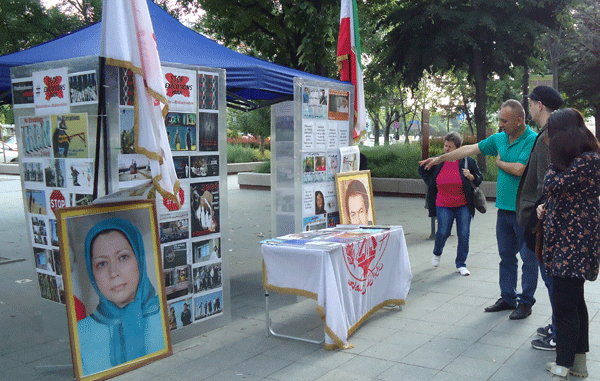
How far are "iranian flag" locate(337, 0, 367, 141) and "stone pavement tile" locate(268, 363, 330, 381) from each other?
3306 mm

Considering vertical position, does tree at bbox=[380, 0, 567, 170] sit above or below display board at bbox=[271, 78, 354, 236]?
above

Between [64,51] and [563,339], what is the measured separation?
4737 millimetres

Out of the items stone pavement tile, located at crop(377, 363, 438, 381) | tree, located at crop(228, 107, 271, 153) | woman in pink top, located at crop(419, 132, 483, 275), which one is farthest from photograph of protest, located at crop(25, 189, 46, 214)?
tree, located at crop(228, 107, 271, 153)

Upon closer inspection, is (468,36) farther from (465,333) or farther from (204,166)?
(204,166)

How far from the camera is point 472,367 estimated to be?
3.95 metres

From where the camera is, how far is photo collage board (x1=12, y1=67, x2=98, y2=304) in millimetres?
4051

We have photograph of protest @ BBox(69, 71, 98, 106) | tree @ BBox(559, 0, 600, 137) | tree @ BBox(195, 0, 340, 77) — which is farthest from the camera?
Result: tree @ BBox(559, 0, 600, 137)

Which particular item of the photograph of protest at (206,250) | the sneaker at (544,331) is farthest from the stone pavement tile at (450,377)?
the photograph of protest at (206,250)

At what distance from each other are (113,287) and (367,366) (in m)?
1.91

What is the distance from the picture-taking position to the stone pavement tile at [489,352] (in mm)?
4105

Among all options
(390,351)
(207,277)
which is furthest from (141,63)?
(390,351)

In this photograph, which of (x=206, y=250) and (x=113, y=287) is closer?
(x=113, y=287)

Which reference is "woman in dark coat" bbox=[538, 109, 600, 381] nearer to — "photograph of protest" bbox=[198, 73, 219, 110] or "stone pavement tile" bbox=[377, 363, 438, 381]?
"stone pavement tile" bbox=[377, 363, 438, 381]

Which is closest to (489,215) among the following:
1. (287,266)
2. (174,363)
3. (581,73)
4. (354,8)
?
(354,8)
